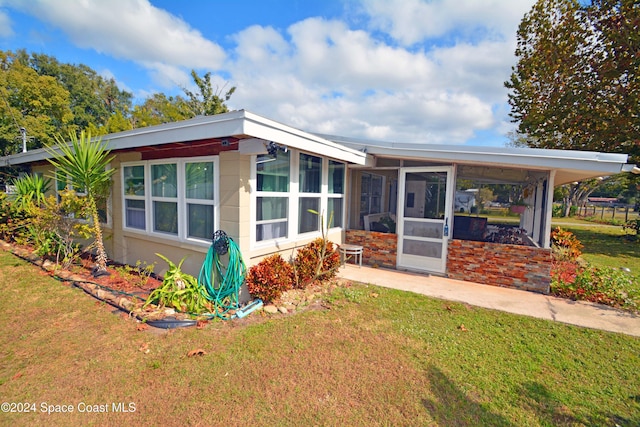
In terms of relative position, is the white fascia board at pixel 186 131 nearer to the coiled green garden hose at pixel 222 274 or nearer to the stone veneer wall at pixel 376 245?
the coiled green garden hose at pixel 222 274

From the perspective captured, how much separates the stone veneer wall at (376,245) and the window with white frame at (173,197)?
374 centimetres

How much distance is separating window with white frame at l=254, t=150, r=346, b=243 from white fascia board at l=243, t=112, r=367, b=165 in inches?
19.2

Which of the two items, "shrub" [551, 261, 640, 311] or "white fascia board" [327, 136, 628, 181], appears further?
"shrub" [551, 261, 640, 311]

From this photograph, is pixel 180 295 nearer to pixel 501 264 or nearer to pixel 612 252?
pixel 501 264

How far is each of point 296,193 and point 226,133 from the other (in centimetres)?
206

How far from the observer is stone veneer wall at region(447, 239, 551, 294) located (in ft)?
18.5

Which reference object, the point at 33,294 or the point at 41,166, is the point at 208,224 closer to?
the point at 33,294

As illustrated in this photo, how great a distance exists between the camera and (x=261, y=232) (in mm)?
5078

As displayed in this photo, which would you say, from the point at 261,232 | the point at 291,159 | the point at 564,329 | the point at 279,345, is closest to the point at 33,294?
the point at 261,232

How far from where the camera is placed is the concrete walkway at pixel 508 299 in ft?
14.5

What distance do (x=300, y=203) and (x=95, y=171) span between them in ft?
13.0

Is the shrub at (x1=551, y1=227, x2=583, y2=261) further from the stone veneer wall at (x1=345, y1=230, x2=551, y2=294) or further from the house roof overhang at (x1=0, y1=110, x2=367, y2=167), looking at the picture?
the house roof overhang at (x1=0, y1=110, x2=367, y2=167)

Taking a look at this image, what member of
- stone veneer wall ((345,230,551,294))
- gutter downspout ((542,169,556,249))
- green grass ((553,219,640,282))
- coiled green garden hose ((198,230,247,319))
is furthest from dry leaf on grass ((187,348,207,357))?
green grass ((553,219,640,282))

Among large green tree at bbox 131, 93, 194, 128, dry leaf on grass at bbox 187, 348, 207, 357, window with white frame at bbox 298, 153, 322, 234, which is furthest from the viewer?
large green tree at bbox 131, 93, 194, 128
